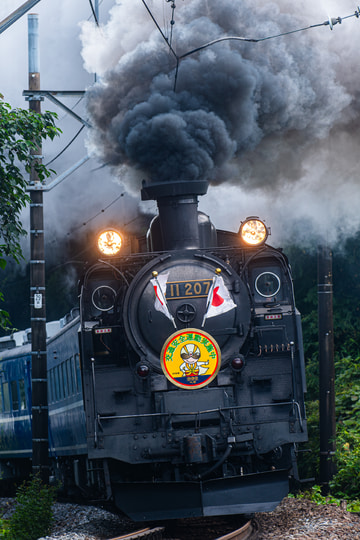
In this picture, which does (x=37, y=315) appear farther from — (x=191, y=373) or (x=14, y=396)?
(x=191, y=373)

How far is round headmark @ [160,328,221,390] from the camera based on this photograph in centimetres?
868

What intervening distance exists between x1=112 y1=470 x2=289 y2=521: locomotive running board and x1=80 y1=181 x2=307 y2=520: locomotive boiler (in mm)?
13

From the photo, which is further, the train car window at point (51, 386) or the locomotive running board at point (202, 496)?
the train car window at point (51, 386)

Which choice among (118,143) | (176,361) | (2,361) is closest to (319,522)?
(176,361)

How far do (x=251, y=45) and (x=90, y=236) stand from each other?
59.6 feet

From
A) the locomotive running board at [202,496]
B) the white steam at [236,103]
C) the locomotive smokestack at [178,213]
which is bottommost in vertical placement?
the locomotive running board at [202,496]

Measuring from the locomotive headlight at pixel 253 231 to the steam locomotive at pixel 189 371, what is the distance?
0.01 m

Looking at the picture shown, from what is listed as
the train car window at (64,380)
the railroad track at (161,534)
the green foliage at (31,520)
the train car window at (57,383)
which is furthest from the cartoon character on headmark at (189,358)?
the train car window at (57,383)

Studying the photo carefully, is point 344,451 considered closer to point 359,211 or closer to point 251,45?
point 359,211

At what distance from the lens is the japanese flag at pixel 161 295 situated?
8781 millimetres

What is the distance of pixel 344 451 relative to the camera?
1192cm

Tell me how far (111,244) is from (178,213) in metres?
0.84

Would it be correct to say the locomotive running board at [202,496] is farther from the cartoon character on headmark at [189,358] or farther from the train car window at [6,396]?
the train car window at [6,396]

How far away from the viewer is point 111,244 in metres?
9.17
